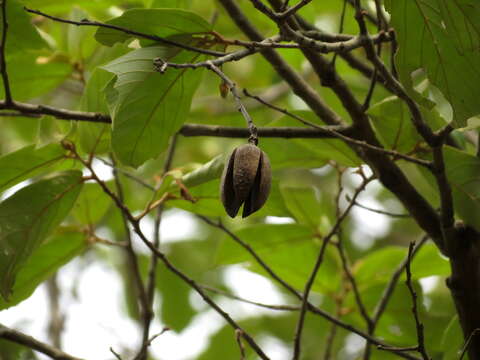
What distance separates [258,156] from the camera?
105 centimetres

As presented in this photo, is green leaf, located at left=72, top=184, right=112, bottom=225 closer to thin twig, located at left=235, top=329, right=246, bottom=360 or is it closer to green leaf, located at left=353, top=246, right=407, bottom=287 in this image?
thin twig, located at left=235, top=329, right=246, bottom=360

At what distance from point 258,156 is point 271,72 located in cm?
178

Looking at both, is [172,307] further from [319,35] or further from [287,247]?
[319,35]

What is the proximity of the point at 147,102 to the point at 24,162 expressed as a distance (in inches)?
11.4

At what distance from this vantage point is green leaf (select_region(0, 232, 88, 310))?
65.6 inches

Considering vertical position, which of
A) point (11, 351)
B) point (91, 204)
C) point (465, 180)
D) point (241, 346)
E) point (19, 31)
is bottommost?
point (241, 346)

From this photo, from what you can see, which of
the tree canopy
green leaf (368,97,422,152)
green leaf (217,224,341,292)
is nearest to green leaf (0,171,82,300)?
the tree canopy

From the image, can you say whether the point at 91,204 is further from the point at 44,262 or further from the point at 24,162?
the point at 24,162

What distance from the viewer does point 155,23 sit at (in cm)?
134

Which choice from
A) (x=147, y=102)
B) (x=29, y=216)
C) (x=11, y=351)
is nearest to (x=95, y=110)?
(x=147, y=102)

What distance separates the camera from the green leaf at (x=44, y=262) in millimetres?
1666

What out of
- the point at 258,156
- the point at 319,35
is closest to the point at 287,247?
the point at 319,35

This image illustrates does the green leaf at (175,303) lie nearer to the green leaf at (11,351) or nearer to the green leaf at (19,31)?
the green leaf at (11,351)

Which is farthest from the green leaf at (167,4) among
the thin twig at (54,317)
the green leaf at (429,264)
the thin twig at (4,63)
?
the thin twig at (54,317)
